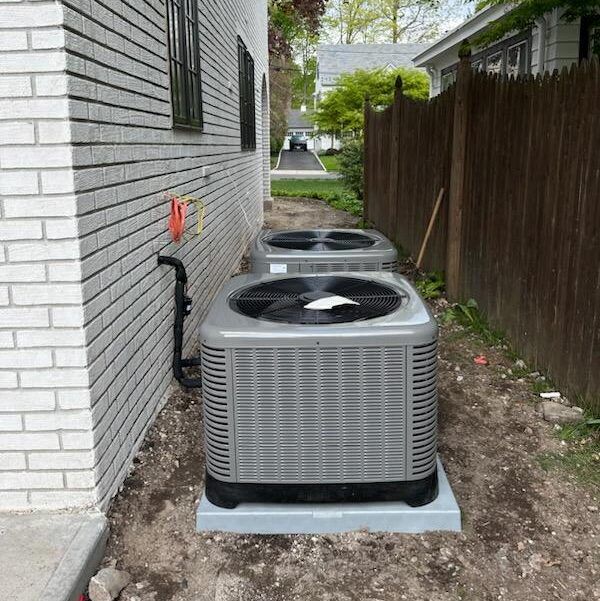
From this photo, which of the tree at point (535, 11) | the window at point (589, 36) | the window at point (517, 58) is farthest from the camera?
the window at point (517, 58)

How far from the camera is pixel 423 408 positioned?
2660mm

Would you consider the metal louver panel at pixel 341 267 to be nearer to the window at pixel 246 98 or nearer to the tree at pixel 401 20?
the window at pixel 246 98

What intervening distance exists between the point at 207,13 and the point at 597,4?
12.9 feet

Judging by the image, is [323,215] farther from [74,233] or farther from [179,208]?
[74,233]

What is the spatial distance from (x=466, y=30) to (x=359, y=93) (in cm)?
1488

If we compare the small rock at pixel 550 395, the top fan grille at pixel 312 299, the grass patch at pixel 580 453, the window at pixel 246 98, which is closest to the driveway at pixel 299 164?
the window at pixel 246 98

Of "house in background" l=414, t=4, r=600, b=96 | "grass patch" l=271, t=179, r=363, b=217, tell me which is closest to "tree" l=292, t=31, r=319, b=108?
"grass patch" l=271, t=179, r=363, b=217

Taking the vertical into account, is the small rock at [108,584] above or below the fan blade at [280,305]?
below

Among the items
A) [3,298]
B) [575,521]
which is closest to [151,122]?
[3,298]

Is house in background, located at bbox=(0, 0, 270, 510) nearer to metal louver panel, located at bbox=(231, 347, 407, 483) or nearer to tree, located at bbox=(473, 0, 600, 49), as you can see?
metal louver panel, located at bbox=(231, 347, 407, 483)

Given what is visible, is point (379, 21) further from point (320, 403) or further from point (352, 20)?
point (320, 403)

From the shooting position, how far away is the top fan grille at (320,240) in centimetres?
444

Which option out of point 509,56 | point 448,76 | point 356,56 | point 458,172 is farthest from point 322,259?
point 356,56

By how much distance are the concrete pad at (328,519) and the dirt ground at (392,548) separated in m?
0.04
